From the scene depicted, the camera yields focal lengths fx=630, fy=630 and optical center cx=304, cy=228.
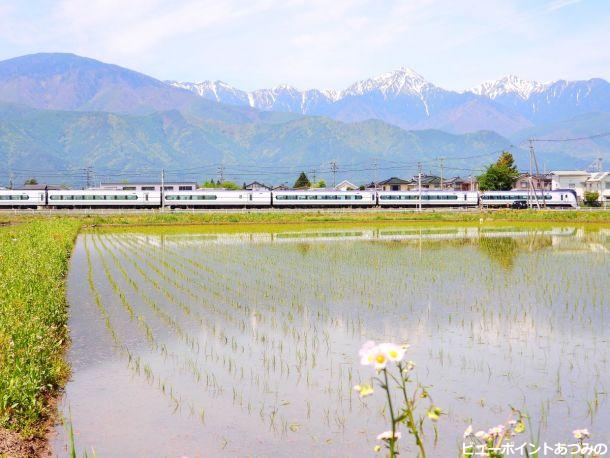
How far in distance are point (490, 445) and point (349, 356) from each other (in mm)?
5092

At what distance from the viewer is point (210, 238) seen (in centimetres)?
3288

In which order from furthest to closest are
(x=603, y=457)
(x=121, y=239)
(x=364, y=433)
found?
(x=121, y=239)
(x=364, y=433)
(x=603, y=457)

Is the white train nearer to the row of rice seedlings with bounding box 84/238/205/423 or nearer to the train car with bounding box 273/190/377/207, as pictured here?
the train car with bounding box 273/190/377/207

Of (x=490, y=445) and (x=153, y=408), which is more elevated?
(x=490, y=445)

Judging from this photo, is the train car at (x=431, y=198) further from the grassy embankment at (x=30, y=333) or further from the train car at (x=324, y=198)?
the grassy embankment at (x=30, y=333)

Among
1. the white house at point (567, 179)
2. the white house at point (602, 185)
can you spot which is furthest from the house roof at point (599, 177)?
the white house at point (567, 179)

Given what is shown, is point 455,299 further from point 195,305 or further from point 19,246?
point 19,246

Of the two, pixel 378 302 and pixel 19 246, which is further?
pixel 19 246

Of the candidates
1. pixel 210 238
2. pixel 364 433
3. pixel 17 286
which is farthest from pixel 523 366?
pixel 210 238

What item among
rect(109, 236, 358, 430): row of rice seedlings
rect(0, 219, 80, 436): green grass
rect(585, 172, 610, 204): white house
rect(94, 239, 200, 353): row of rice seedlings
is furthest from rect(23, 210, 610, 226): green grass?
rect(109, 236, 358, 430): row of rice seedlings

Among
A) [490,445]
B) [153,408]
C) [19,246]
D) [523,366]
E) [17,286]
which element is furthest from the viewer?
[19,246]

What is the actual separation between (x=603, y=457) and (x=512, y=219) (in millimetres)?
48855

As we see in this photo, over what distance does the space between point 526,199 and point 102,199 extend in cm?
4604

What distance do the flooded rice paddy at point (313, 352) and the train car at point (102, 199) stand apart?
4577 centimetres
